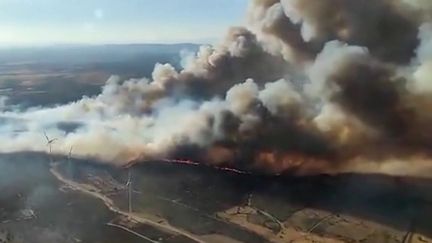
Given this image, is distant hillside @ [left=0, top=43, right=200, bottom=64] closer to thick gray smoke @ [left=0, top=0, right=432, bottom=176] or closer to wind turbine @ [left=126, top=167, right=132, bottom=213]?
thick gray smoke @ [left=0, top=0, right=432, bottom=176]

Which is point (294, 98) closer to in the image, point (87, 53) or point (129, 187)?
point (129, 187)

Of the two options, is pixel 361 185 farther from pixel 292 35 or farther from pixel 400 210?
pixel 292 35

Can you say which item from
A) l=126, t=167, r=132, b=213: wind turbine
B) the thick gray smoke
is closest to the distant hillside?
the thick gray smoke

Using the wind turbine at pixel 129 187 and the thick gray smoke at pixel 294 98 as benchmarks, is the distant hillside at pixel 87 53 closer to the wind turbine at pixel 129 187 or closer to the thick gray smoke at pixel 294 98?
the thick gray smoke at pixel 294 98

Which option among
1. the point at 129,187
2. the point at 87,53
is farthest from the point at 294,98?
the point at 87,53

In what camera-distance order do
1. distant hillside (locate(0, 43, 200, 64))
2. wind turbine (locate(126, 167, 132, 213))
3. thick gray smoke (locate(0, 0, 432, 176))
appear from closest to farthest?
thick gray smoke (locate(0, 0, 432, 176)) < distant hillside (locate(0, 43, 200, 64)) < wind turbine (locate(126, 167, 132, 213))

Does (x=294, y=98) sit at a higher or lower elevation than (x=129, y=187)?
higher

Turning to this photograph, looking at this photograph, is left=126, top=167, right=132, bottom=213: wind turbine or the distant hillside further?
left=126, top=167, right=132, bottom=213: wind turbine

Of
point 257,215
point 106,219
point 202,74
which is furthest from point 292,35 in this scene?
point 106,219

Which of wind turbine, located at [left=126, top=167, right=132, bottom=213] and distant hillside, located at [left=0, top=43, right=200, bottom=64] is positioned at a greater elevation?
distant hillside, located at [left=0, top=43, right=200, bottom=64]
